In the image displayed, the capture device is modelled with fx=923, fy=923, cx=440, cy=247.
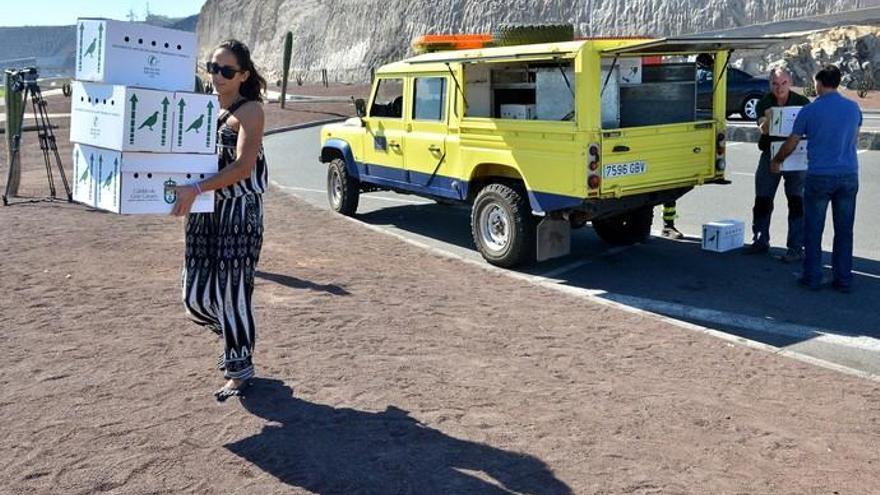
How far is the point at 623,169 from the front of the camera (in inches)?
320

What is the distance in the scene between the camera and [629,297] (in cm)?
777

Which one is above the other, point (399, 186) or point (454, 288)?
point (399, 186)

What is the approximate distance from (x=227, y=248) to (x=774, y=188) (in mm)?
6261

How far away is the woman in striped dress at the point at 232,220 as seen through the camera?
463 centimetres

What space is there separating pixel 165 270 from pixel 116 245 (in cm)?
150

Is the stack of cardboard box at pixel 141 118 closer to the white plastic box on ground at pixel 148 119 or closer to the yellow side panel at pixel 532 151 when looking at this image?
the white plastic box on ground at pixel 148 119

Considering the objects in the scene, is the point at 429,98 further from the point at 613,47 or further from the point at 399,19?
the point at 399,19

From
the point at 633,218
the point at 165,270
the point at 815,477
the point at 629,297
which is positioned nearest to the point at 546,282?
the point at 629,297

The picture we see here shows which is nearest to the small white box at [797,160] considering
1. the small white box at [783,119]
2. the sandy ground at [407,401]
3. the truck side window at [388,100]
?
the small white box at [783,119]

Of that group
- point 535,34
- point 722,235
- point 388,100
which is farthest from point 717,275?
point 388,100

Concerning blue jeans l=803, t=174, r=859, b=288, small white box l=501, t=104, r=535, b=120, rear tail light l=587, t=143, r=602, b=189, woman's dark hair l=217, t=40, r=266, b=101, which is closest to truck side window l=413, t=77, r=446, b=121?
small white box l=501, t=104, r=535, b=120

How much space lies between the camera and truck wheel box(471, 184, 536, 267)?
8.61m

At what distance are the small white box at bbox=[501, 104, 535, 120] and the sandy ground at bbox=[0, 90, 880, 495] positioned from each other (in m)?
1.87

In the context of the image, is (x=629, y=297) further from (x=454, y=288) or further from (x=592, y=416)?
(x=592, y=416)
